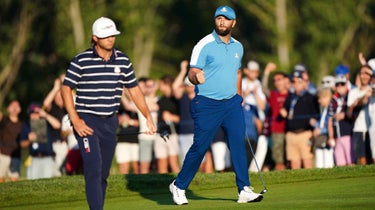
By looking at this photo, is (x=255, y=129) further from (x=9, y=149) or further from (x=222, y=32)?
(x=222, y=32)

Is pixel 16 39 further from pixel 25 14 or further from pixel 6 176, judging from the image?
pixel 6 176

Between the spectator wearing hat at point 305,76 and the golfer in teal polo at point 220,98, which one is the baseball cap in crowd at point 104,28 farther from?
the spectator wearing hat at point 305,76

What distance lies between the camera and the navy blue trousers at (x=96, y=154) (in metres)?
14.1

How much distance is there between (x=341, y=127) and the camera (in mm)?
21484

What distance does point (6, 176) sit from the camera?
986 inches

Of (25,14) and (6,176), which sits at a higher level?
(25,14)

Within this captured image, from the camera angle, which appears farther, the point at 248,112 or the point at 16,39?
the point at 16,39

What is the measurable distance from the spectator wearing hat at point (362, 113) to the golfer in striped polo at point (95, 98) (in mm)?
7458

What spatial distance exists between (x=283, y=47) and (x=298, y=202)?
103 ft

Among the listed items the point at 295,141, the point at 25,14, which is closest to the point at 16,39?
the point at 25,14

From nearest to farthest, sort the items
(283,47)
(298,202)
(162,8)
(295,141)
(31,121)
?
(298,202) → (295,141) → (31,121) → (283,47) → (162,8)

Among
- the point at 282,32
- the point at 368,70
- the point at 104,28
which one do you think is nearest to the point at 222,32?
the point at 104,28

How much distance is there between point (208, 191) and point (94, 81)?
3.88m

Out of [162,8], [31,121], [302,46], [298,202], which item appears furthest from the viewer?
[162,8]
